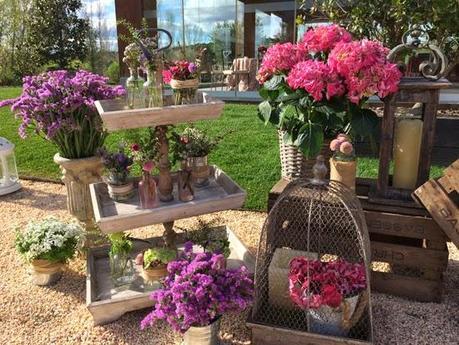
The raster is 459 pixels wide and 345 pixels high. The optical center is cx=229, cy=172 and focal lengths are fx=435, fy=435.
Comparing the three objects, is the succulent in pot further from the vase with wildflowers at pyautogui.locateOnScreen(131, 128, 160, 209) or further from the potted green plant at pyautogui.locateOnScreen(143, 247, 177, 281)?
the potted green plant at pyautogui.locateOnScreen(143, 247, 177, 281)

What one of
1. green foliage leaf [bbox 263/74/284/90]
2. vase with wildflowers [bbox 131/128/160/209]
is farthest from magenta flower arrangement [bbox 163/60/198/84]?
green foliage leaf [bbox 263/74/284/90]

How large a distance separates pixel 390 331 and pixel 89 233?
2.06m

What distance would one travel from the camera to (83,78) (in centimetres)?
287

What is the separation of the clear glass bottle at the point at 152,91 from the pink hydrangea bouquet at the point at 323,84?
0.62 m

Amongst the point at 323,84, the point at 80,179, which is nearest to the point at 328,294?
the point at 323,84

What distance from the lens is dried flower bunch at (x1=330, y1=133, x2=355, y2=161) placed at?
215 cm

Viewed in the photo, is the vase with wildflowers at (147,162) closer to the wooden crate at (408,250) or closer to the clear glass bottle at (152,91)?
the clear glass bottle at (152,91)

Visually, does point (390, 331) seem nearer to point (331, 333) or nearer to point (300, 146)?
point (331, 333)

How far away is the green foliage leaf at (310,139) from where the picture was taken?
229 centimetres

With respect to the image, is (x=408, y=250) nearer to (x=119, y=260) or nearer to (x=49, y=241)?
(x=119, y=260)

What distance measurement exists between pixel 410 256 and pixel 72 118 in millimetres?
2235

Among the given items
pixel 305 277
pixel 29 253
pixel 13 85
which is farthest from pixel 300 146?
pixel 13 85

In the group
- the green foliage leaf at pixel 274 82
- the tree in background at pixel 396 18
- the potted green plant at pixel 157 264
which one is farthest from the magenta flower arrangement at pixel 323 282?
the tree in background at pixel 396 18

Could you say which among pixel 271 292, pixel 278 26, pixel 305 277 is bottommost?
pixel 271 292
